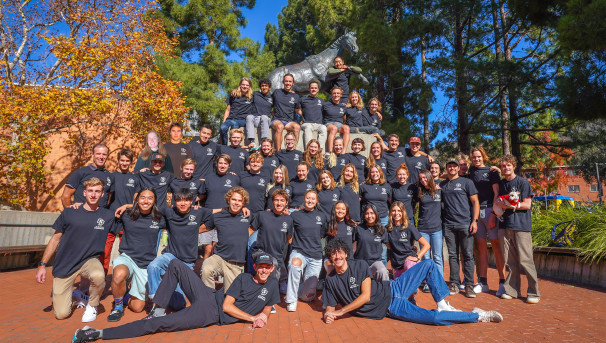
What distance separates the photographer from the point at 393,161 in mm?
7539

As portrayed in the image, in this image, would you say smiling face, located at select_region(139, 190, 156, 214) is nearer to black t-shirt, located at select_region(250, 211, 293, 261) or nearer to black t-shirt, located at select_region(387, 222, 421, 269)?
black t-shirt, located at select_region(250, 211, 293, 261)

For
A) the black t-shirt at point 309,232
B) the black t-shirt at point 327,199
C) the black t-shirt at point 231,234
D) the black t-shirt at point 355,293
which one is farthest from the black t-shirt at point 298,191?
the black t-shirt at point 355,293

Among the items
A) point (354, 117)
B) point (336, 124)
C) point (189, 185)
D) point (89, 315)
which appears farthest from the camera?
point (354, 117)

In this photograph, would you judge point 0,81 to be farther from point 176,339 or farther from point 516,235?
point 516,235

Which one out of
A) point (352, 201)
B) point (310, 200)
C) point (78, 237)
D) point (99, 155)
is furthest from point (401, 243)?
point (99, 155)

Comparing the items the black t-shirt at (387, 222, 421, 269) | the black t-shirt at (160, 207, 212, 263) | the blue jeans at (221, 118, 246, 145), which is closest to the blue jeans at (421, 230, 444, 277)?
the black t-shirt at (387, 222, 421, 269)

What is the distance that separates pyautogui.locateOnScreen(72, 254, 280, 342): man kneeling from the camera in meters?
4.07

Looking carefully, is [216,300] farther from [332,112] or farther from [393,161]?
[332,112]

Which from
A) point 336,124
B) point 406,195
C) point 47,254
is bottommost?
point 47,254

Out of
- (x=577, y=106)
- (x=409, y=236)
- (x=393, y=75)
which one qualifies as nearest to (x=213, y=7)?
(x=393, y=75)

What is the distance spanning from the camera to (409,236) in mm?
5453

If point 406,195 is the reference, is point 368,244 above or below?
below

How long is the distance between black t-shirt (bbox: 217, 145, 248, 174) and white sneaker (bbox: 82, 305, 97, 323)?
3.14 meters

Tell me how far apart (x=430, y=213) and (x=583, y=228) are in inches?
144
